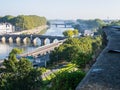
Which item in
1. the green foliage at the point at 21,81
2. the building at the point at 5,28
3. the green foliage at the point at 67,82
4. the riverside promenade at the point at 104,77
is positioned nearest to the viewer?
the riverside promenade at the point at 104,77

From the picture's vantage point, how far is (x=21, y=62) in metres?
23.6

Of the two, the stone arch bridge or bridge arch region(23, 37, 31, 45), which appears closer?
the stone arch bridge

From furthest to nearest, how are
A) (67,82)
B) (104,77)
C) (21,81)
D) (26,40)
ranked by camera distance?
(26,40) → (21,81) → (67,82) → (104,77)

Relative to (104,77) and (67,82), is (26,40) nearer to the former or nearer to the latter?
(67,82)

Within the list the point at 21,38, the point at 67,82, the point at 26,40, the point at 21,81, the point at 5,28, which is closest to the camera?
the point at 67,82

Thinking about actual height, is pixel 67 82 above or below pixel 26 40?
above

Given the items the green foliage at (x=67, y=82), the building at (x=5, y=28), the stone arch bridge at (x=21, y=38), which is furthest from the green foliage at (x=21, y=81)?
the building at (x=5, y=28)

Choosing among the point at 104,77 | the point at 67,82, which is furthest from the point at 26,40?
the point at 104,77

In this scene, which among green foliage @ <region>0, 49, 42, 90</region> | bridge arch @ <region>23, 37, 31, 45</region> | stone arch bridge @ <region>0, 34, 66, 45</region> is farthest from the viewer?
bridge arch @ <region>23, 37, 31, 45</region>

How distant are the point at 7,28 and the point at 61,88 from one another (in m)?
89.5

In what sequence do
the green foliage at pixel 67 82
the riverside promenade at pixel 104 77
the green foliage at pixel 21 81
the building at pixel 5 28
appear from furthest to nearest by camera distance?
the building at pixel 5 28 → the green foliage at pixel 21 81 → the green foliage at pixel 67 82 → the riverside promenade at pixel 104 77

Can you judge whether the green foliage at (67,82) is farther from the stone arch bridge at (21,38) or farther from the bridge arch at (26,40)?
the bridge arch at (26,40)

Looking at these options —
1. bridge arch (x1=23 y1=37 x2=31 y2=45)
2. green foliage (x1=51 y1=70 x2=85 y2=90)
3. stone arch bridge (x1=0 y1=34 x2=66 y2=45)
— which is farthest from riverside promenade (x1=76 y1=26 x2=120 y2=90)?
bridge arch (x1=23 y1=37 x2=31 y2=45)

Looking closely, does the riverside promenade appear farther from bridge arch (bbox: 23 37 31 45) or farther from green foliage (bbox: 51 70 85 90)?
bridge arch (bbox: 23 37 31 45)
